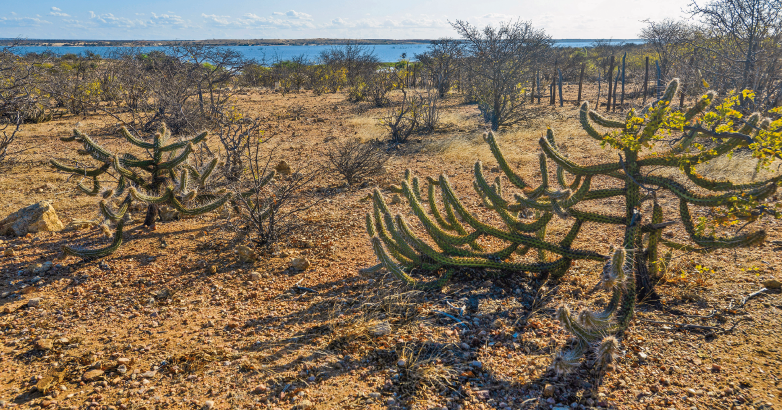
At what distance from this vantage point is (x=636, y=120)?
282cm

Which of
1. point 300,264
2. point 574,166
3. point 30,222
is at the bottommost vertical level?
point 300,264

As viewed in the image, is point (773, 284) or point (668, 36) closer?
point (773, 284)

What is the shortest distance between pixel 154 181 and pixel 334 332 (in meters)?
3.36

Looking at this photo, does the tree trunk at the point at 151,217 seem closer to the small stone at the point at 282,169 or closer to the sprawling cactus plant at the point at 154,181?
the sprawling cactus plant at the point at 154,181

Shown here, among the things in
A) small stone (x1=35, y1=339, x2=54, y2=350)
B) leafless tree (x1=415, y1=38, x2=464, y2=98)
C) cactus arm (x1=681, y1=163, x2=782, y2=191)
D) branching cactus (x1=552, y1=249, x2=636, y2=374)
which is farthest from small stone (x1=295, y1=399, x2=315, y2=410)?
leafless tree (x1=415, y1=38, x2=464, y2=98)

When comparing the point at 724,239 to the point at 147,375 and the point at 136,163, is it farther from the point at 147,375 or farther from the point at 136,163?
the point at 136,163

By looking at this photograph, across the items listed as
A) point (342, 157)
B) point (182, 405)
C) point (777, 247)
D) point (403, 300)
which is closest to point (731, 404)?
point (403, 300)

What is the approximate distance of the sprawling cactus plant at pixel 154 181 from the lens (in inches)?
181

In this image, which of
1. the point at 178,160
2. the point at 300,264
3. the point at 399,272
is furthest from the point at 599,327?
the point at 178,160

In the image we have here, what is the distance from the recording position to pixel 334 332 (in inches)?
125

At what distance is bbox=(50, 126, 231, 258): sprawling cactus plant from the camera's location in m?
4.60

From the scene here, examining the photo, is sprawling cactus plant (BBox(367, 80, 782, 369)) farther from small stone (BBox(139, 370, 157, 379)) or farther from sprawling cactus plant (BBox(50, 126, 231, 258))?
sprawling cactus plant (BBox(50, 126, 231, 258))

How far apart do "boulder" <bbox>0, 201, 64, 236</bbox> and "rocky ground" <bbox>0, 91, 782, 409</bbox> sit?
157 mm

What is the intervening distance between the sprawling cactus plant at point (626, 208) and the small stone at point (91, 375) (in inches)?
83.1
